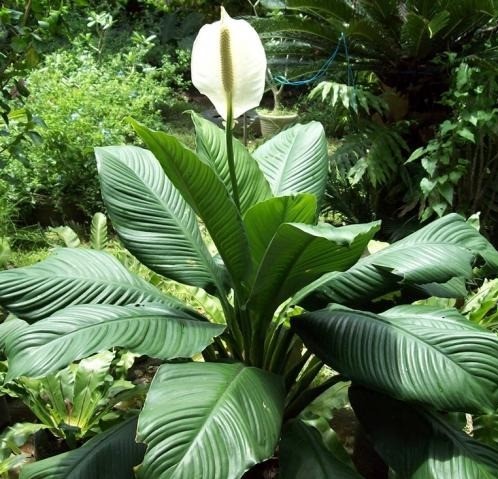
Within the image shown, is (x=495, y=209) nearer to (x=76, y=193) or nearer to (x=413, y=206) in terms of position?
(x=413, y=206)

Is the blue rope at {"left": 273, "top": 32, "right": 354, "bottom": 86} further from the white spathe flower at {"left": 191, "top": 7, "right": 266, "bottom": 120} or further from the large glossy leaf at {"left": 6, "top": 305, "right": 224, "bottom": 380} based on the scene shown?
the large glossy leaf at {"left": 6, "top": 305, "right": 224, "bottom": 380}

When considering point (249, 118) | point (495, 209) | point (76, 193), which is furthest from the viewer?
point (249, 118)

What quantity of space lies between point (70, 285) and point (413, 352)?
3.32ft

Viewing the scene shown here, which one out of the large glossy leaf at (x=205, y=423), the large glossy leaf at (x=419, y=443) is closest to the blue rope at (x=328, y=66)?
the large glossy leaf at (x=419, y=443)

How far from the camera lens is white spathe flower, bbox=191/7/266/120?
4.96 feet

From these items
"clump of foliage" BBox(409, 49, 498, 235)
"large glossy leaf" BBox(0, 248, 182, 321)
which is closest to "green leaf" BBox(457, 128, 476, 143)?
"clump of foliage" BBox(409, 49, 498, 235)

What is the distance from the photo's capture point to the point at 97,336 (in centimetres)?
156

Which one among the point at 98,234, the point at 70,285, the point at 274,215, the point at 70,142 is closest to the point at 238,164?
the point at 274,215

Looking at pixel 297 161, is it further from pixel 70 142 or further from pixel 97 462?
pixel 70 142

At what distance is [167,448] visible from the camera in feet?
4.49

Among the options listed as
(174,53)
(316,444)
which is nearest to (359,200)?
(316,444)

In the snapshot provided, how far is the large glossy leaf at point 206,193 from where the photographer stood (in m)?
1.65

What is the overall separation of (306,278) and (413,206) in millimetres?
2591

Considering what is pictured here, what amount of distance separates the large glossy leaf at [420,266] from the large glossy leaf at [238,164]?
0.38 metres
